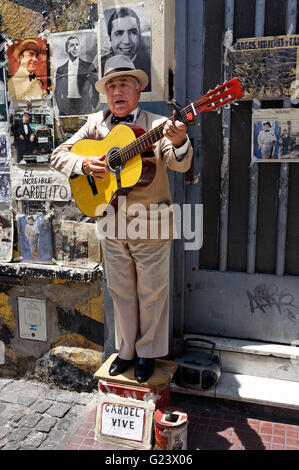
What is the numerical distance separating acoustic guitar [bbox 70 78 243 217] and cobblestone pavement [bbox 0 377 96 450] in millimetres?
1562

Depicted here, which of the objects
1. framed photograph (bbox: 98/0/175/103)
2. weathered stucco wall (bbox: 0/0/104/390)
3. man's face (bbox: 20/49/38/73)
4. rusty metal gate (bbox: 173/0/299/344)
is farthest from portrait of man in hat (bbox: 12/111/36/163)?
rusty metal gate (bbox: 173/0/299/344)

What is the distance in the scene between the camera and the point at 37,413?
10.9 ft

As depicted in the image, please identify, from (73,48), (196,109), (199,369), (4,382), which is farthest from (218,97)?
(4,382)

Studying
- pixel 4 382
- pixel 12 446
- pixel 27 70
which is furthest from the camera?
pixel 4 382

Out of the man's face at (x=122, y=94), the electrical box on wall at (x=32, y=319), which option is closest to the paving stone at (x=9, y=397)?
the electrical box on wall at (x=32, y=319)

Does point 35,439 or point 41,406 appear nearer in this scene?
point 35,439

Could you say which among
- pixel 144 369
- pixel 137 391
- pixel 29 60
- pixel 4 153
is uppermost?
pixel 29 60

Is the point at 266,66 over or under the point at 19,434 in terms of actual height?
over

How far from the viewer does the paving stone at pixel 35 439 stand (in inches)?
117

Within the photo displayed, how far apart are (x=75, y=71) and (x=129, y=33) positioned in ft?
1.65

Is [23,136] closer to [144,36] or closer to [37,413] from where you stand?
[144,36]

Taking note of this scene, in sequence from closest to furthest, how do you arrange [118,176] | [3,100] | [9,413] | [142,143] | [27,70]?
[142,143]
[118,176]
[9,413]
[27,70]
[3,100]

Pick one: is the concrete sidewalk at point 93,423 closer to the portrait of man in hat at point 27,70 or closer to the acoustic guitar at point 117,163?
the acoustic guitar at point 117,163
